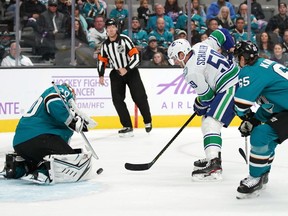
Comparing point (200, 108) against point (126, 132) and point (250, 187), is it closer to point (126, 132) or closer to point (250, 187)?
point (250, 187)

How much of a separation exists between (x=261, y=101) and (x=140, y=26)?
5059mm

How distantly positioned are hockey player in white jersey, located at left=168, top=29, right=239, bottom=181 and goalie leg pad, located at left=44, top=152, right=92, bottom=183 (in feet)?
2.28

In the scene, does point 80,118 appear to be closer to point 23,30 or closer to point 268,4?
point 23,30

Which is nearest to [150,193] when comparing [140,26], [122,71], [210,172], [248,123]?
[210,172]

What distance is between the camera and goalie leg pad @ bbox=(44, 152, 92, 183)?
4141 millimetres

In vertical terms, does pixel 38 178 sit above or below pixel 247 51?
below

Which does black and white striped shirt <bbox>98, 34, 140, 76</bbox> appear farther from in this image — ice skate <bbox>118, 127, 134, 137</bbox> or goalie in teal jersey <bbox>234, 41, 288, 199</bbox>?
goalie in teal jersey <bbox>234, 41, 288, 199</bbox>

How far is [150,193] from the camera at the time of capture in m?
3.93

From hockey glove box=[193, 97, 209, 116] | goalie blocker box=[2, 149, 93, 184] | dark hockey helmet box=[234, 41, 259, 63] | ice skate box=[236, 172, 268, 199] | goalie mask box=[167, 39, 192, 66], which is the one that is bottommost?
goalie blocker box=[2, 149, 93, 184]

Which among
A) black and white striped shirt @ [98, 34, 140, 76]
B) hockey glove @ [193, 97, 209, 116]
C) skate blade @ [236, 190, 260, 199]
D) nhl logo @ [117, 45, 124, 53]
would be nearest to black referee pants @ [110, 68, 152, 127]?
black and white striped shirt @ [98, 34, 140, 76]

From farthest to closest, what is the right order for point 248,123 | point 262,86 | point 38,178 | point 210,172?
point 210,172 → point 38,178 → point 248,123 → point 262,86

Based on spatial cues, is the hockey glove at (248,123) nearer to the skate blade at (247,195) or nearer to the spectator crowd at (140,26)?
the skate blade at (247,195)

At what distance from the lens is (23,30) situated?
802cm

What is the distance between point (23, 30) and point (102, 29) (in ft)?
3.35
